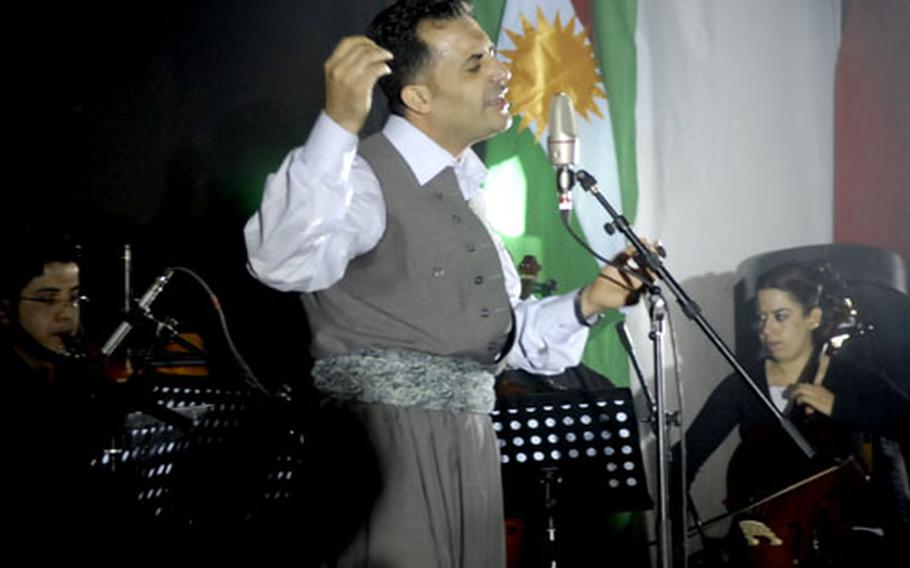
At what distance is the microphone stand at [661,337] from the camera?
2.62 m

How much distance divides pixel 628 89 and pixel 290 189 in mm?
3404

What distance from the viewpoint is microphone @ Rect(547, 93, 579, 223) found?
2666 mm

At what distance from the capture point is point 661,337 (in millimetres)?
2793

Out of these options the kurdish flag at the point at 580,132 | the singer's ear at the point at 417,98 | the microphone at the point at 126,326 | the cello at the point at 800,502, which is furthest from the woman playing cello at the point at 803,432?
the microphone at the point at 126,326

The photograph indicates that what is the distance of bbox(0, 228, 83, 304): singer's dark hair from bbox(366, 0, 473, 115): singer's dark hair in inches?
60.7

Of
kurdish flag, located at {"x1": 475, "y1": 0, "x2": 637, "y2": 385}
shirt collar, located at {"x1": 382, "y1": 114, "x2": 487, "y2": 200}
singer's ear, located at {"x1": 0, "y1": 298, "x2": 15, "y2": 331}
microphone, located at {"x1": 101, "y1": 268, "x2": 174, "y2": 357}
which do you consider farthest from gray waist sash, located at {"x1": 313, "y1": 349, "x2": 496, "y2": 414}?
kurdish flag, located at {"x1": 475, "y1": 0, "x2": 637, "y2": 385}

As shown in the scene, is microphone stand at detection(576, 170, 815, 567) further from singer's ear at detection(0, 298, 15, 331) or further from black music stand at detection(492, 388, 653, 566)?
singer's ear at detection(0, 298, 15, 331)

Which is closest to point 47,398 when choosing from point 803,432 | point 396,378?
point 396,378

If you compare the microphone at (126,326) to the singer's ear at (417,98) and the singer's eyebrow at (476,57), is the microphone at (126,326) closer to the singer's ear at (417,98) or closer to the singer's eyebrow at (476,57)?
the singer's ear at (417,98)

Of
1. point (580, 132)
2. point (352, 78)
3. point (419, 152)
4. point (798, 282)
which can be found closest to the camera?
point (352, 78)

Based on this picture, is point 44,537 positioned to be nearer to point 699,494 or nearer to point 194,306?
point 194,306

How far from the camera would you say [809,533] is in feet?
13.8

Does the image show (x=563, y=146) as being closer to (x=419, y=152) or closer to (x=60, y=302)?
(x=419, y=152)

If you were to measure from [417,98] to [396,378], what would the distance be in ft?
2.55
